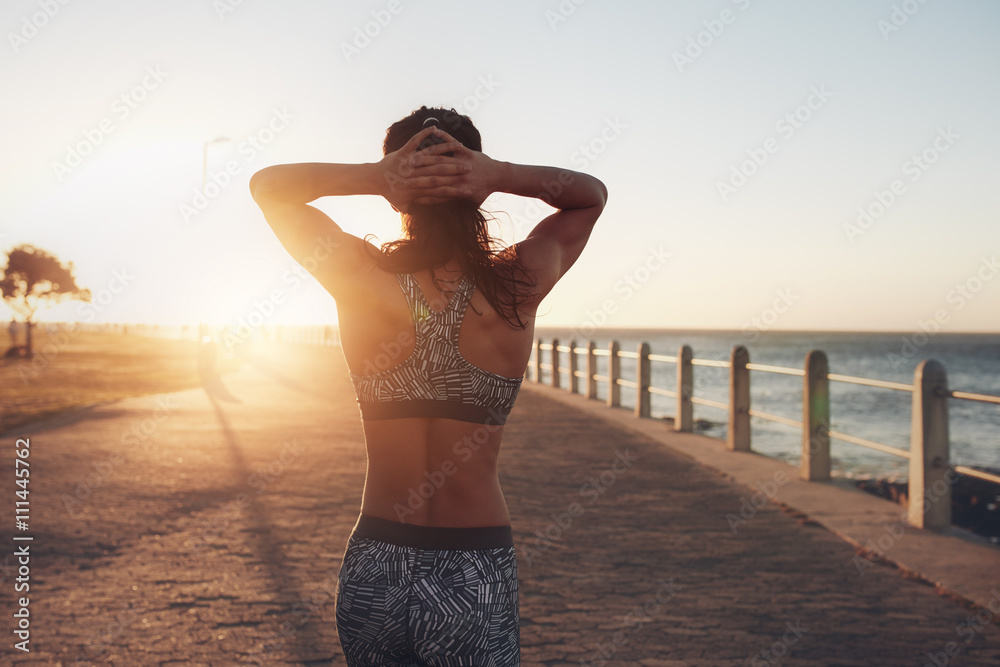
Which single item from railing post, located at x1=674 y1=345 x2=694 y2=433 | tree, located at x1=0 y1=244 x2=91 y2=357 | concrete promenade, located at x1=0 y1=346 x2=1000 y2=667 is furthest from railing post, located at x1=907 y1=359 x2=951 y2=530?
tree, located at x1=0 y1=244 x2=91 y2=357

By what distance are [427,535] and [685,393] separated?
36.6 feet

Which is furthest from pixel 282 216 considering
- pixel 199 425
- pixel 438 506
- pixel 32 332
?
pixel 32 332

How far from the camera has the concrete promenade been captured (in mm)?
3818

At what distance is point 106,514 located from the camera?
648 cm

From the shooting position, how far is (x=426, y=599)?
Answer: 5.23ft

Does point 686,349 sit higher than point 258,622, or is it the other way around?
point 686,349

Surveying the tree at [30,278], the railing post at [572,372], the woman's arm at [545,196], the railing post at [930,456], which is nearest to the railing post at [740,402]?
the railing post at [930,456]

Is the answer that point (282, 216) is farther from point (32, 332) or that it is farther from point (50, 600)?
point (32, 332)

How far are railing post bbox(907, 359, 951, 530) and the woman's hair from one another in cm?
538

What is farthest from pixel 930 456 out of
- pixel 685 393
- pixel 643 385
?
pixel 643 385

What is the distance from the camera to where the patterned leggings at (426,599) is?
1589mm

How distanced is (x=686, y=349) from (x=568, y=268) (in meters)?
10.9

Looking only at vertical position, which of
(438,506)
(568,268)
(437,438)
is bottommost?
(438,506)

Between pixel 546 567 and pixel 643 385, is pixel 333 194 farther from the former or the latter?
pixel 643 385
